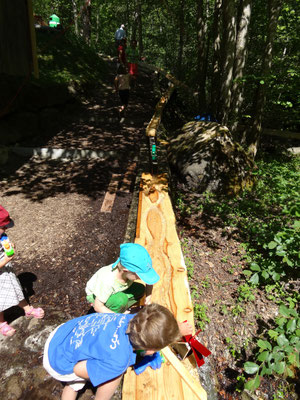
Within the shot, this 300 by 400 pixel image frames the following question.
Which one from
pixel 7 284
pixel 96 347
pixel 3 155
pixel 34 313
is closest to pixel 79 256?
pixel 34 313

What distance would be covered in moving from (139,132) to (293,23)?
7.14 metres

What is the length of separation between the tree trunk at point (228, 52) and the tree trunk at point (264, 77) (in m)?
0.98

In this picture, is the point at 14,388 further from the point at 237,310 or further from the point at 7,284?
the point at 237,310

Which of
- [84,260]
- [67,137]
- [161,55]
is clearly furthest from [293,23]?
[161,55]

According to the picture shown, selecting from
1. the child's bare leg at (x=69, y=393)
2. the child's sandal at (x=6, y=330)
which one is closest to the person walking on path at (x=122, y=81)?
the child's sandal at (x=6, y=330)

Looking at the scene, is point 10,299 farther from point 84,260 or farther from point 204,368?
point 204,368

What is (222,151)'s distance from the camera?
7219 millimetres

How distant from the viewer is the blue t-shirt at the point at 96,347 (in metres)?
1.85

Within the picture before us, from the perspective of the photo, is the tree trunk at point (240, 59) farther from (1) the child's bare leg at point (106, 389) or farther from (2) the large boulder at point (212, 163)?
(1) the child's bare leg at point (106, 389)

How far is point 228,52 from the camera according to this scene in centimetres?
822

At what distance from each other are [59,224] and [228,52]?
7.35 m

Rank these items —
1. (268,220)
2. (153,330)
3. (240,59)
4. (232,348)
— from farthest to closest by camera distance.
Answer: (240,59), (268,220), (232,348), (153,330)

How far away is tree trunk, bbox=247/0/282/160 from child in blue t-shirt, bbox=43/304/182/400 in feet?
21.8

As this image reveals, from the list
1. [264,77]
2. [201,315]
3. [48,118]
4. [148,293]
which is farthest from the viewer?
[48,118]
